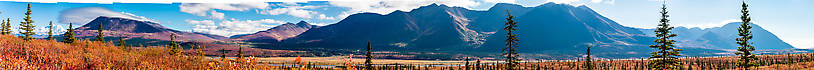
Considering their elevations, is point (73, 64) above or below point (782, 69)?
above

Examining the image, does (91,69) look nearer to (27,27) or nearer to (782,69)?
(782,69)

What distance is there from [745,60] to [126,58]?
131 ft

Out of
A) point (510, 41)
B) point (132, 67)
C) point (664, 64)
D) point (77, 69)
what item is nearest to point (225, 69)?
point (132, 67)

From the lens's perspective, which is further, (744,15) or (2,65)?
(744,15)

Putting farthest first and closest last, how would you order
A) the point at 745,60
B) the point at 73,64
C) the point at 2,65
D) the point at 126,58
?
the point at 745,60 → the point at 126,58 → the point at 73,64 → the point at 2,65

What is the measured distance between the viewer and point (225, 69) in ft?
30.3

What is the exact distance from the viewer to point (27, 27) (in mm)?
60688

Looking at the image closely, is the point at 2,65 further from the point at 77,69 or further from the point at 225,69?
the point at 225,69

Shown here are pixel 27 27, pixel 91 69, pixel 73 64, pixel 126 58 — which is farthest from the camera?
pixel 27 27

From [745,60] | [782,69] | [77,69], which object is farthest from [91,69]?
[782,69]

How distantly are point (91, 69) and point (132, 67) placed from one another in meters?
1.00

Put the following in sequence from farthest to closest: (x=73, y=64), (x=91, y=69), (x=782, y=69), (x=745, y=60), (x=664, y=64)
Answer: (x=782, y=69) → (x=745, y=60) → (x=664, y=64) → (x=91, y=69) → (x=73, y=64)

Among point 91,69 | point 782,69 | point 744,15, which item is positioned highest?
point 744,15

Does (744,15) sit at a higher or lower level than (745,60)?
higher
